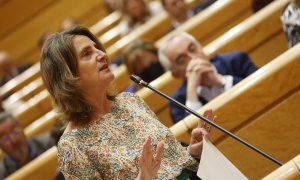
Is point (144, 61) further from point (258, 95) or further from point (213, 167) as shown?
point (213, 167)

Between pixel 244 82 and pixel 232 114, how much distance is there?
58 millimetres

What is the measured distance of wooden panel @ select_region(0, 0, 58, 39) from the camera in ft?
7.39

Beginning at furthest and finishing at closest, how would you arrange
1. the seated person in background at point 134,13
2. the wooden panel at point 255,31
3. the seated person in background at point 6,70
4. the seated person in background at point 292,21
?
the seated person in background at point 6,70 < the seated person in background at point 134,13 < the wooden panel at point 255,31 < the seated person in background at point 292,21

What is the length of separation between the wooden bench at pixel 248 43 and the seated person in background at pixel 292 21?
3.8 inches

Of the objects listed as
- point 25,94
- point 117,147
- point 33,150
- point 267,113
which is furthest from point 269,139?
point 25,94

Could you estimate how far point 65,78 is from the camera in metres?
0.58

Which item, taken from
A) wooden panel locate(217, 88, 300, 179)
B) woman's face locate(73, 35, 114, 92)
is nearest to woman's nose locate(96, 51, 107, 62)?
woman's face locate(73, 35, 114, 92)

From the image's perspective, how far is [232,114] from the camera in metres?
0.86

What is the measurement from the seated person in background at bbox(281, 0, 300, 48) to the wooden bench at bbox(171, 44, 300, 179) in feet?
0.61

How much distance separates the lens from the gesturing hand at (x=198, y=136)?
0.62 meters

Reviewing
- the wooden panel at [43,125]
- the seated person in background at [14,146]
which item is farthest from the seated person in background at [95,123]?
the wooden panel at [43,125]

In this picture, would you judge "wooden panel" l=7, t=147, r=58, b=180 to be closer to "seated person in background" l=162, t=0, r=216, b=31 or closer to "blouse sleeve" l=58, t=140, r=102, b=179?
"blouse sleeve" l=58, t=140, r=102, b=179

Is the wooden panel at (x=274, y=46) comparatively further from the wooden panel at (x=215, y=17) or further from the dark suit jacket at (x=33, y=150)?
the dark suit jacket at (x=33, y=150)

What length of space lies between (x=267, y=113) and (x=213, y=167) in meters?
0.28
